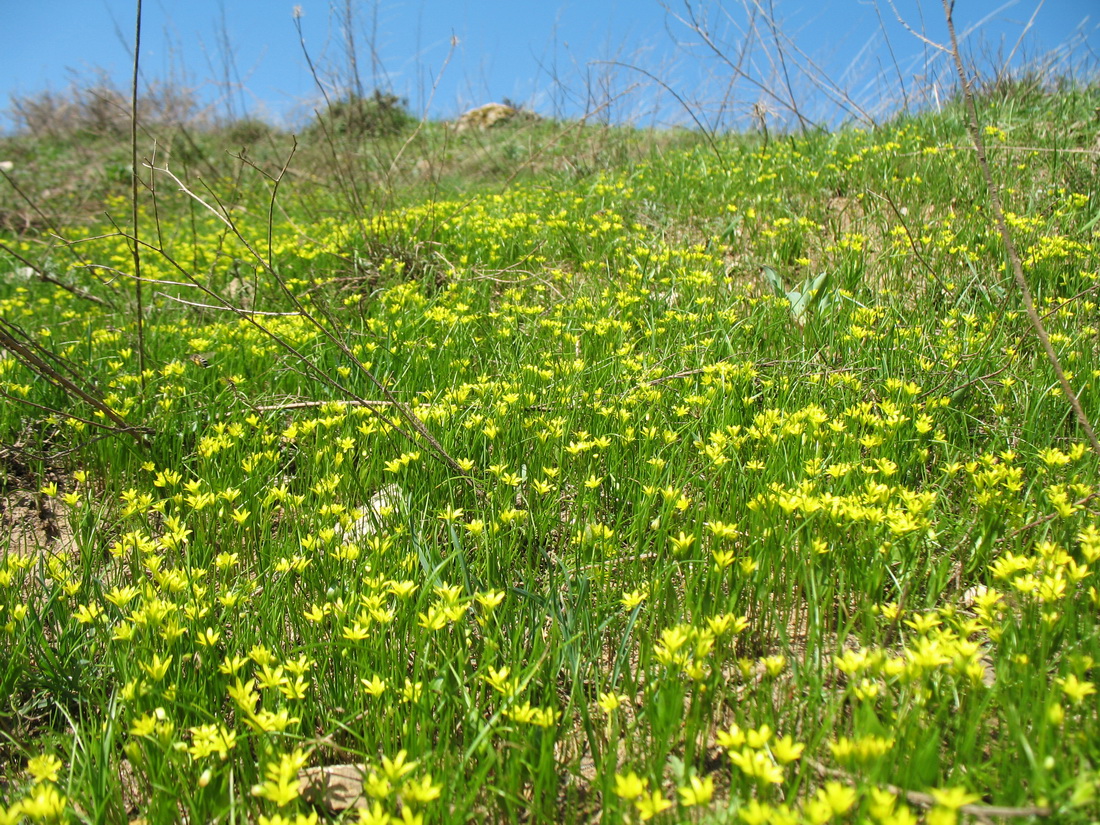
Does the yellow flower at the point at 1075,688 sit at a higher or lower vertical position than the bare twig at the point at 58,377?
lower

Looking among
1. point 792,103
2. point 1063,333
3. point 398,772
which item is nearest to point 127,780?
point 398,772

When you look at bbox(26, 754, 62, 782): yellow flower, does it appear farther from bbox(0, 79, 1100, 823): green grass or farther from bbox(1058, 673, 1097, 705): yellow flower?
bbox(1058, 673, 1097, 705): yellow flower

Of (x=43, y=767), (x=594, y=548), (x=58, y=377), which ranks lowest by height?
(x=43, y=767)

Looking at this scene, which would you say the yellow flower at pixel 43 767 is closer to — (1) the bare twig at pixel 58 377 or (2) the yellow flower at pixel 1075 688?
(1) the bare twig at pixel 58 377

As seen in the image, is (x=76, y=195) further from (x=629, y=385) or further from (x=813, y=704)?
(x=813, y=704)

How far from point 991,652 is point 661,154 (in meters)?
7.07

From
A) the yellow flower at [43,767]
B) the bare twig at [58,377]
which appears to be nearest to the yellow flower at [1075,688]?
the yellow flower at [43,767]

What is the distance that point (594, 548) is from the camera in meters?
1.90

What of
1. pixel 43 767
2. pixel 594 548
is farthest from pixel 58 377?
pixel 594 548

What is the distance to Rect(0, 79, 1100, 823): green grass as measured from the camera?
1.29m

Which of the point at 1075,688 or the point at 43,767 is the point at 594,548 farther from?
the point at 43,767

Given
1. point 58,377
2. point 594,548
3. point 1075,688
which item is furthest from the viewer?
point 58,377

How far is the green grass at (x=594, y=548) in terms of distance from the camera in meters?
1.29

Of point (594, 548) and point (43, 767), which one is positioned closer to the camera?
point (43, 767)
